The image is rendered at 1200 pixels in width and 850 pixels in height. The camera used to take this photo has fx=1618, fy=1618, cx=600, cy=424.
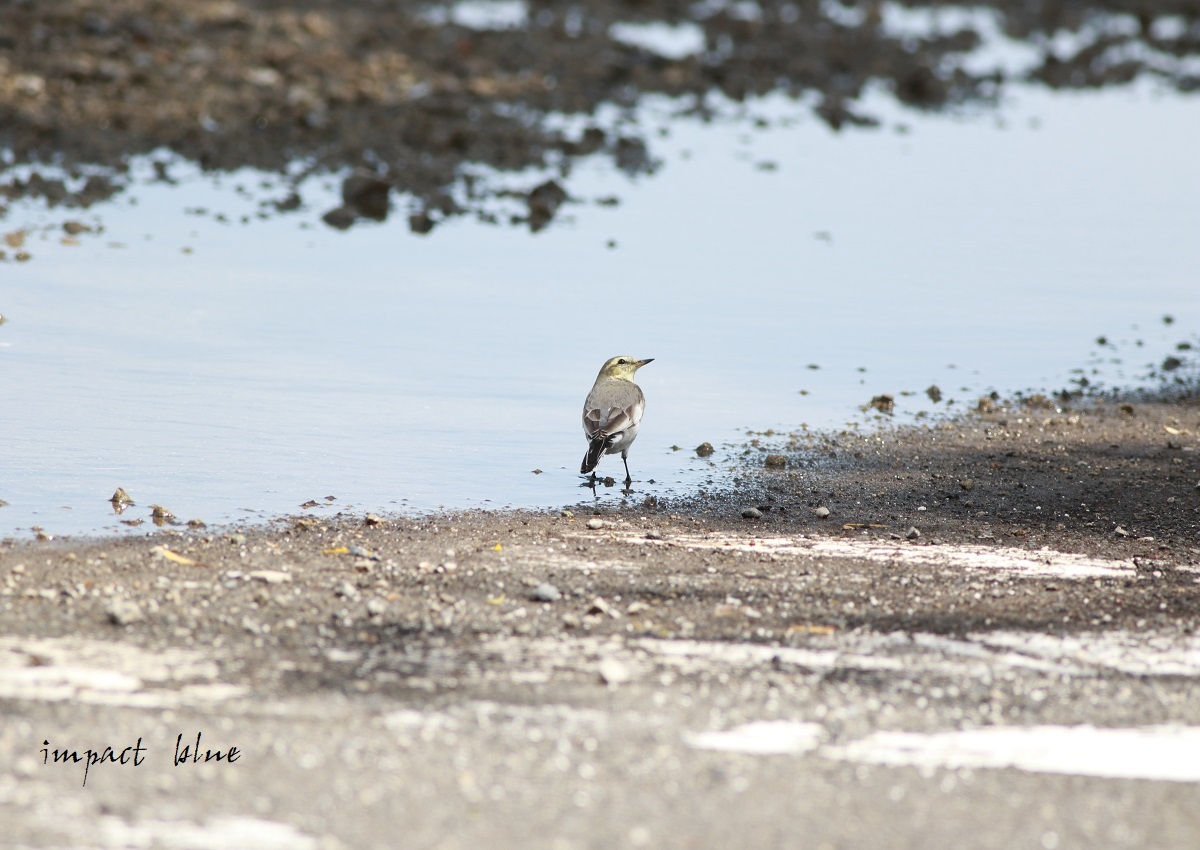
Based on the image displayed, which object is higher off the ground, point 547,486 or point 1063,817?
point 547,486

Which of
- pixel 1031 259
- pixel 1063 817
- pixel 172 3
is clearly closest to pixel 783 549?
pixel 1063 817

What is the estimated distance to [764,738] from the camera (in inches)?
197

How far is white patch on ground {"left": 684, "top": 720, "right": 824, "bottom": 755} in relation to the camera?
4.91 m

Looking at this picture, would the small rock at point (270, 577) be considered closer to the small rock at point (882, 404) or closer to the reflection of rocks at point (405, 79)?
the small rock at point (882, 404)

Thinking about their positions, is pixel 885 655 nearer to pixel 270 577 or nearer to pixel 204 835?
pixel 270 577

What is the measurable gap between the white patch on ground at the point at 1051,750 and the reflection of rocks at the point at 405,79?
35.1 ft

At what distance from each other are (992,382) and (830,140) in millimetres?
11413

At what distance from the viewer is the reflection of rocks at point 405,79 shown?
17.0 metres

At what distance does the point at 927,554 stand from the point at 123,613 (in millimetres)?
3548

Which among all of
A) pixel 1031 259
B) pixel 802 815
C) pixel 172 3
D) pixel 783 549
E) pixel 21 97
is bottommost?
pixel 802 815

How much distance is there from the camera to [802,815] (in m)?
4.51

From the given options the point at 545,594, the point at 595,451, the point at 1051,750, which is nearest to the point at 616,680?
the point at 545,594

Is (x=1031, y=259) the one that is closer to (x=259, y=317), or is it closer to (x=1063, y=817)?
(x=259, y=317)

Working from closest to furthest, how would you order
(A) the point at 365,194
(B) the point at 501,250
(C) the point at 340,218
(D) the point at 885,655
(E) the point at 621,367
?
1. (D) the point at 885,655
2. (E) the point at 621,367
3. (B) the point at 501,250
4. (C) the point at 340,218
5. (A) the point at 365,194
